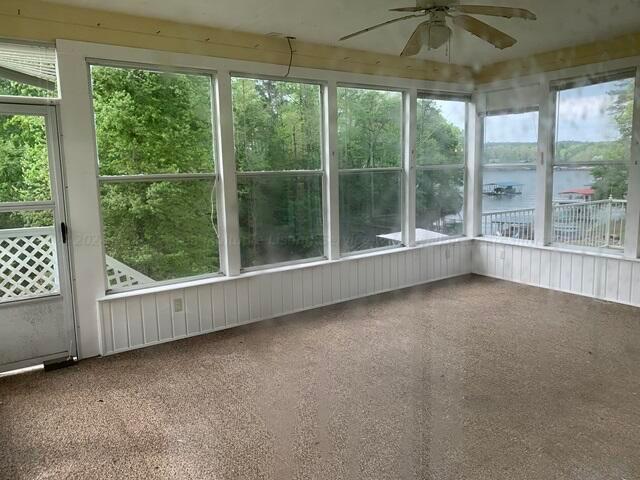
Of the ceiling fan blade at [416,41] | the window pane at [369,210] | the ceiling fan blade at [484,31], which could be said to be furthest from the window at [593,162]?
the window pane at [369,210]

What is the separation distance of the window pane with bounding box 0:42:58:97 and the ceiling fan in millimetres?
1954

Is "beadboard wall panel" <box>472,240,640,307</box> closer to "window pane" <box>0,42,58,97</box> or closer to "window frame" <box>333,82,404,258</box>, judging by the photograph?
"window frame" <box>333,82,404,258</box>

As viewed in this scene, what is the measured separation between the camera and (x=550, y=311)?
3.00m

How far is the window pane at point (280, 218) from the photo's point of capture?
339 cm

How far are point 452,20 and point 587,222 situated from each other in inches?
42.9

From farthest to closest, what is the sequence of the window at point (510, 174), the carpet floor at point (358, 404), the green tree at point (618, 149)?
1. the window at point (510, 174)
2. the carpet floor at point (358, 404)
3. the green tree at point (618, 149)

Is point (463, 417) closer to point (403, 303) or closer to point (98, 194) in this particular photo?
point (403, 303)

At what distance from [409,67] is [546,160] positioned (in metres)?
1.70

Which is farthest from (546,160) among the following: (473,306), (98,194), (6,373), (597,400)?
(6,373)

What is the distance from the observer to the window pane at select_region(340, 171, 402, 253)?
388 centimetres

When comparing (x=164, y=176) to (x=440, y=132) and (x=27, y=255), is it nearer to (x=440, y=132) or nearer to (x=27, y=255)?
(x=27, y=255)

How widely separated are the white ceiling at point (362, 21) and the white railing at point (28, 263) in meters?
1.30

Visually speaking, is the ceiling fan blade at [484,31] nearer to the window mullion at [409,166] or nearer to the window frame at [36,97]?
the window mullion at [409,166]

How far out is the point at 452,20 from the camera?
7.09 ft
